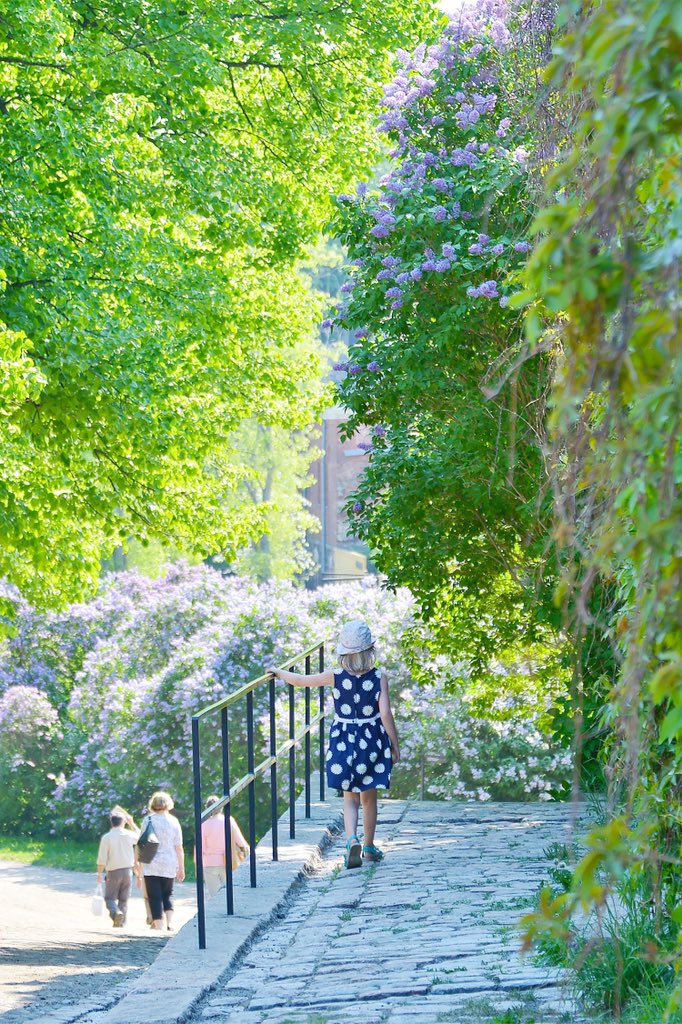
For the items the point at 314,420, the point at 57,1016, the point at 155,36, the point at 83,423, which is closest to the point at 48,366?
the point at 83,423

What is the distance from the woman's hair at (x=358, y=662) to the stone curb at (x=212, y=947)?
1.16 metres

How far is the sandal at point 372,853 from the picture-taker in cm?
776

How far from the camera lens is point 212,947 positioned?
19.7 feet

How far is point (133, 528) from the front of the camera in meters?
11.7

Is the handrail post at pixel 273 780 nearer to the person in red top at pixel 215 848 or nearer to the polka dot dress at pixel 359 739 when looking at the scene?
the polka dot dress at pixel 359 739

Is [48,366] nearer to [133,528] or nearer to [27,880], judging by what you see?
[133,528]

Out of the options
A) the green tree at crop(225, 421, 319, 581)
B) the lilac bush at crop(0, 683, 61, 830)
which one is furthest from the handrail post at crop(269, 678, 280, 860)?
the green tree at crop(225, 421, 319, 581)

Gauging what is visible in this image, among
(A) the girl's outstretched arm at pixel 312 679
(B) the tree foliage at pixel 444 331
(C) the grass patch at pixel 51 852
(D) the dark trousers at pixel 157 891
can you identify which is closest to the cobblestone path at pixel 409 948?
(A) the girl's outstretched arm at pixel 312 679

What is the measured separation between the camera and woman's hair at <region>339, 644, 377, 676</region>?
7.79 meters

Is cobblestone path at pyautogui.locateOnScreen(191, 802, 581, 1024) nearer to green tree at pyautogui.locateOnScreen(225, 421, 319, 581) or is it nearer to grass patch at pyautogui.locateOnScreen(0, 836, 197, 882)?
grass patch at pyautogui.locateOnScreen(0, 836, 197, 882)

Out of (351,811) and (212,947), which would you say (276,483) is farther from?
(212,947)

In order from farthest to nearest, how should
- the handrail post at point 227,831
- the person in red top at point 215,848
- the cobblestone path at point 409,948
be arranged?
the person in red top at point 215,848
the handrail post at point 227,831
the cobblestone path at point 409,948

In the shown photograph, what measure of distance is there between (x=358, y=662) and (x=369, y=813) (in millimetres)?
865

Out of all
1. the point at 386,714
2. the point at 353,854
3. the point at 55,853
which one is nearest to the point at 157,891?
the point at 353,854
